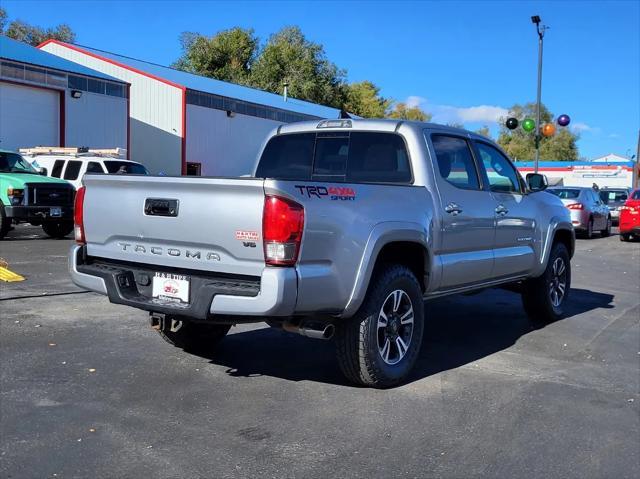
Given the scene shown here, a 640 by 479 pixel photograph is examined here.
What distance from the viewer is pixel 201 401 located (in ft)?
15.3

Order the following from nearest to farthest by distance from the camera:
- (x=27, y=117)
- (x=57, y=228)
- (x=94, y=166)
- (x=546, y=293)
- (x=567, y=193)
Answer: (x=546, y=293) < (x=57, y=228) < (x=94, y=166) < (x=567, y=193) < (x=27, y=117)

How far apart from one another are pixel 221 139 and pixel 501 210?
30427 mm

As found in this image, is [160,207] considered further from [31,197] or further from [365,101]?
[365,101]

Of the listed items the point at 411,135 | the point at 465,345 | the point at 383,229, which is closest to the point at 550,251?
the point at 465,345

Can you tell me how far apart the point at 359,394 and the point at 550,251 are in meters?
3.69

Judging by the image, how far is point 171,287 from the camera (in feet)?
14.7

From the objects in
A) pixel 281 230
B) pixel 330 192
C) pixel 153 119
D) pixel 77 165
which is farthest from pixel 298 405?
pixel 153 119

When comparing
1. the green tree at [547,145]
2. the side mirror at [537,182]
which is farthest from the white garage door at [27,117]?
the green tree at [547,145]

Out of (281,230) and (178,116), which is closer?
(281,230)

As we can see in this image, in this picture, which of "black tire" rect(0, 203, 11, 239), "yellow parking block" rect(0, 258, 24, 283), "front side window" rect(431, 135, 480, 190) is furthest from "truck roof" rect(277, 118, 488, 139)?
"black tire" rect(0, 203, 11, 239)

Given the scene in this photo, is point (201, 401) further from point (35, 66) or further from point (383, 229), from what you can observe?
point (35, 66)

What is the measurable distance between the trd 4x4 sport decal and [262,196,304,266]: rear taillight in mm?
143

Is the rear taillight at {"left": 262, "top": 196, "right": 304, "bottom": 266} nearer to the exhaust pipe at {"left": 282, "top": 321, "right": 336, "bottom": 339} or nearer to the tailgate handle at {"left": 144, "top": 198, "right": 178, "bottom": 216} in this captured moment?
the exhaust pipe at {"left": 282, "top": 321, "right": 336, "bottom": 339}

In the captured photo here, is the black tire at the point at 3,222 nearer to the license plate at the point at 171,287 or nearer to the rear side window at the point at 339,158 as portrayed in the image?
the rear side window at the point at 339,158
